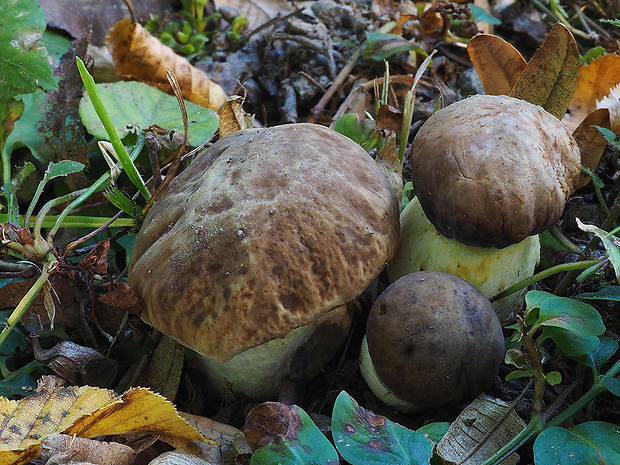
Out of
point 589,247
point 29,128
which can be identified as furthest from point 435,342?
point 29,128

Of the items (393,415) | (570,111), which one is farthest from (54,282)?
(570,111)

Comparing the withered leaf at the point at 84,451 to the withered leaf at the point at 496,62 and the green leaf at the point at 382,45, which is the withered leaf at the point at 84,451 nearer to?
the withered leaf at the point at 496,62

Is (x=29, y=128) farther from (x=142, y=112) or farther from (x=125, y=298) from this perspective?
(x=125, y=298)

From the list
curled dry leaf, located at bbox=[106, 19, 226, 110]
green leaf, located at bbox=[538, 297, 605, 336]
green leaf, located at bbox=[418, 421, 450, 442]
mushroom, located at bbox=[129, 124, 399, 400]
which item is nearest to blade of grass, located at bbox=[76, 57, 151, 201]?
mushroom, located at bbox=[129, 124, 399, 400]

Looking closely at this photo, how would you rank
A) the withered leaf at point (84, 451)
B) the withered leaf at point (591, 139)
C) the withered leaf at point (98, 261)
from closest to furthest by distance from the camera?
the withered leaf at point (84, 451) → the withered leaf at point (98, 261) → the withered leaf at point (591, 139)

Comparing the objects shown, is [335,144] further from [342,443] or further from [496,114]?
[342,443]

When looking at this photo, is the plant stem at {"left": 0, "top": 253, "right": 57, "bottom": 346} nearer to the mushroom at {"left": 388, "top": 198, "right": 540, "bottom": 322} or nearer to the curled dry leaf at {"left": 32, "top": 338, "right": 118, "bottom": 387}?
the curled dry leaf at {"left": 32, "top": 338, "right": 118, "bottom": 387}

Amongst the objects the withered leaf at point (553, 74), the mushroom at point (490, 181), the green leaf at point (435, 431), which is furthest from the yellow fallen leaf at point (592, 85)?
the green leaf at point (435, 431)

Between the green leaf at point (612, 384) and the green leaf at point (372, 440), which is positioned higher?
the green leaf at point (372, 440)
